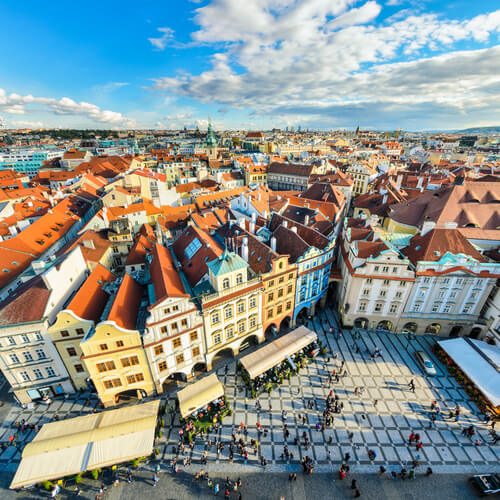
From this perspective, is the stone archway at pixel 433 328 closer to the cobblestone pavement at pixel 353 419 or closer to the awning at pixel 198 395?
the cobblestone pavement at pixel 353 419

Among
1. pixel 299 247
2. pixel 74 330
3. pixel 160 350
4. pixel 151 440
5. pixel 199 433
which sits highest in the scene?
pixel 299 247

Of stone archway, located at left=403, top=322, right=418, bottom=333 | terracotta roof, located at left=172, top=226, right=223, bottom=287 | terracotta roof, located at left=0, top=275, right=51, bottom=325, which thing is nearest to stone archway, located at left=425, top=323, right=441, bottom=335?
stone archway, located at left=403, top=322, right=418, bottom=333

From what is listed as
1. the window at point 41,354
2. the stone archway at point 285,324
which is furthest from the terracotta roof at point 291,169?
the window at point 41,354

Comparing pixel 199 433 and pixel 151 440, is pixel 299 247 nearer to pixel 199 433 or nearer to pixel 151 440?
pixel 199 433

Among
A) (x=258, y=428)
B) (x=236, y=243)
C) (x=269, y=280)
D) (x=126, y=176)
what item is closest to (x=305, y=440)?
(x=258, y=428)

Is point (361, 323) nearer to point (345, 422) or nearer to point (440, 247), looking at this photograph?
point (440, 247)
